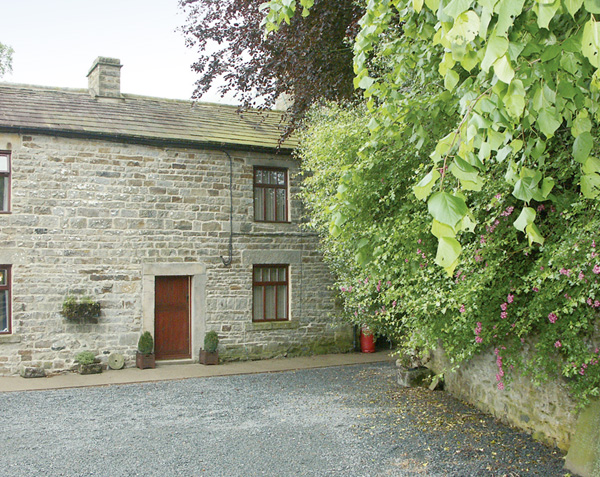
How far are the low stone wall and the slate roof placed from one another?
699cm

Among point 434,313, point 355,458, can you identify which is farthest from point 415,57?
point 355,458

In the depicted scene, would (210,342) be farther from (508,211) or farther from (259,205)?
(508,211)

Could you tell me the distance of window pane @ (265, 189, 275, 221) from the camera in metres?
13.4

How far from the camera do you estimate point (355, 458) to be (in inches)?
238

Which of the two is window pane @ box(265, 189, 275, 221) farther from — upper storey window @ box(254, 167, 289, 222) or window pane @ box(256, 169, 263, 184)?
window pane @ box(256, 169, 263, 184)

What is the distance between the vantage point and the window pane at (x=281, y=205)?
534 inches

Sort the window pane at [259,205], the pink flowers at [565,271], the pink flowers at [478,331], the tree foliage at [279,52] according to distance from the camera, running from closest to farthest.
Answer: the pink flowers at [565,271]
the pink flowers at [478,331]
the tree foliage at [279,52]
the window pane at [259,205]

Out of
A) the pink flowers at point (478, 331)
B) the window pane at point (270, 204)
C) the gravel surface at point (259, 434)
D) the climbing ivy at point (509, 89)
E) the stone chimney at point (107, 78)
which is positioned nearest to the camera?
the climbing ivy at point (509, 89)

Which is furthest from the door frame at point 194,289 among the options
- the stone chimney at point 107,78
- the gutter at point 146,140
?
the stone chimney at point 107,78

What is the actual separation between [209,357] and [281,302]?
Answer: 218 cm

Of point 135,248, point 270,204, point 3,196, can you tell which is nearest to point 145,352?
point 135,248

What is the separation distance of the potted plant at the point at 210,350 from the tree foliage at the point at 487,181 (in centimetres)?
460

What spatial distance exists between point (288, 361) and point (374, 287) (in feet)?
17.7

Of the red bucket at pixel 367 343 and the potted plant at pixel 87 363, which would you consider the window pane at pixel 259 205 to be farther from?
the potted plant at pixel 87 363
